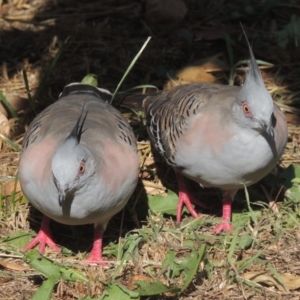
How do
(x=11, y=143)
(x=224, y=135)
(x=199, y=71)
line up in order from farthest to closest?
1. (x=199, y=71)
2. (x=11, y=143)
3. (x=224, y=135)

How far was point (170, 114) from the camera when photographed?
5363mm

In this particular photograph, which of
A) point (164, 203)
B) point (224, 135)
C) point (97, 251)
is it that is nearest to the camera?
point (224, 135)

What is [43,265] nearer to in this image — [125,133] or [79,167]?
[79,167]

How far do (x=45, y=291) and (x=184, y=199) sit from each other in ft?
4.63

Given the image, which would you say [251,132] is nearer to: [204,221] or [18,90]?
[204,221]

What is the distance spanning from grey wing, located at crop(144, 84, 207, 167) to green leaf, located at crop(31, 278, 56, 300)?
1.25 metres

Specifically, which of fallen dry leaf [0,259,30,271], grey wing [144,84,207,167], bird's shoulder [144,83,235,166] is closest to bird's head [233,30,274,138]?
bird's shoulder [144,83,235,166]

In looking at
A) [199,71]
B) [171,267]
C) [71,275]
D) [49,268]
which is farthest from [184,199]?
[199,71]

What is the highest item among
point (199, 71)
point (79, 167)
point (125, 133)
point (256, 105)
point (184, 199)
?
point (79, 167)

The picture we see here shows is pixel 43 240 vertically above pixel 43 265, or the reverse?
pixel 43 265

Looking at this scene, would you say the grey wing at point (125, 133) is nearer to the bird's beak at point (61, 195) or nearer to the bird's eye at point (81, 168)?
the bird's eye at point (81, 168)

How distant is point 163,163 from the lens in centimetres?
591

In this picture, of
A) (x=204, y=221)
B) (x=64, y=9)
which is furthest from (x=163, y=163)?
(x=64, y=9)

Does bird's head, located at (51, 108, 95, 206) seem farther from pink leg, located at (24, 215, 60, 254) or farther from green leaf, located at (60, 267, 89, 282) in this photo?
pink leg, located at (24, 215, 60, 254)
